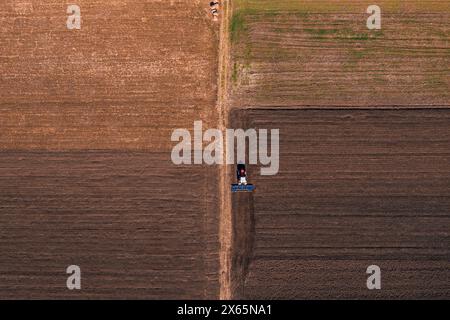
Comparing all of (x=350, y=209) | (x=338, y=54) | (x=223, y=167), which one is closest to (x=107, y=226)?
(x=223, y=167)

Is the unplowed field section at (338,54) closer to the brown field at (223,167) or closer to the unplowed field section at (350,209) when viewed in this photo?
the brown field at (223,167)

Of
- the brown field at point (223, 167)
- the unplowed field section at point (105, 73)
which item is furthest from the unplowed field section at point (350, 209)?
the unplowed field section at point (105, 73)

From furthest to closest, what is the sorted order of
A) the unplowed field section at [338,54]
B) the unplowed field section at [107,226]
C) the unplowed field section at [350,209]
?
the unplowed field section at [338,54]
the unplowed field section at [107,226]
the unplowed field section at [350,209]

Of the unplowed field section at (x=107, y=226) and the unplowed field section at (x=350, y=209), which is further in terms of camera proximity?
the unplowed field section at (x=107, y=226)

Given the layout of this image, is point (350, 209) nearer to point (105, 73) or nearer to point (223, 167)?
point (223, 167)

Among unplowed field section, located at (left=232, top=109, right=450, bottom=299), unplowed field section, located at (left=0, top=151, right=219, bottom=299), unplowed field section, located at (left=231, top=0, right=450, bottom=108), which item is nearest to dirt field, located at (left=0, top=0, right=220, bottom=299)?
unplowed field section, located at (left=0, top=151, right=219, bottom=299)
